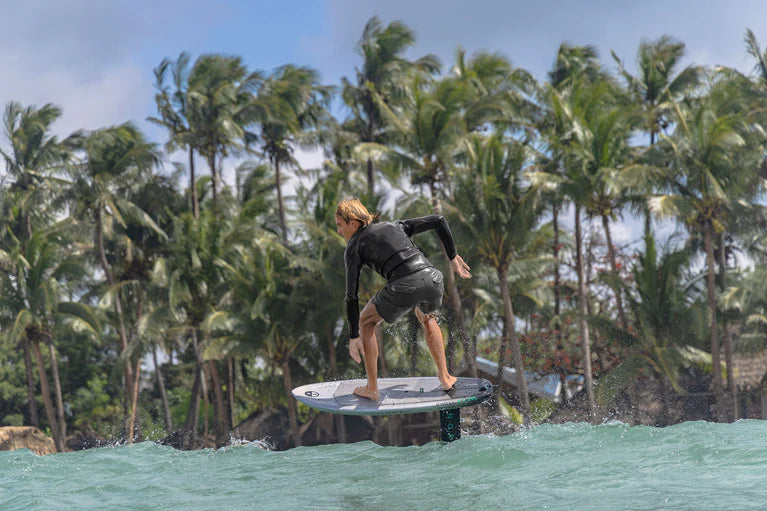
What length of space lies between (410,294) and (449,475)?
163cm

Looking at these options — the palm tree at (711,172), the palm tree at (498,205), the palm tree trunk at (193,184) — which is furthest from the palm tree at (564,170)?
the palm tree trunk at (193,184)

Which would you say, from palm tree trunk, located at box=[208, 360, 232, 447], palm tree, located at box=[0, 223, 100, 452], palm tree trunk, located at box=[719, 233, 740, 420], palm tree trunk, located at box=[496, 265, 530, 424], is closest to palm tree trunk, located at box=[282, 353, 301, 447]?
palm tree trunk, located at box=[208, 360, 232, 447]

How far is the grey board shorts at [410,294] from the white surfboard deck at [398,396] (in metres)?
0.80

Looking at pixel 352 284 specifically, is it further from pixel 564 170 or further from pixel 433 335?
pixel 564 170

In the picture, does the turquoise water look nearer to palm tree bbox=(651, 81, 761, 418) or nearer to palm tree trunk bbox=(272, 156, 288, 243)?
Result: palm tree bbox=(651, 81, 761, 418)

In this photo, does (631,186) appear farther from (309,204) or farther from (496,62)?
(309,204)

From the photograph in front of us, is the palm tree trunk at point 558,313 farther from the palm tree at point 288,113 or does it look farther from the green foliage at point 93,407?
the green foliage at point 93,407

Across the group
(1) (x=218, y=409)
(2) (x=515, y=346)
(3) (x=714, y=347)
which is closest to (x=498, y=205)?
(2) (x=515, y=346)

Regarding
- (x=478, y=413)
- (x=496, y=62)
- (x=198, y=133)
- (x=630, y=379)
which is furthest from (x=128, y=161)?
(x=630, y=379)

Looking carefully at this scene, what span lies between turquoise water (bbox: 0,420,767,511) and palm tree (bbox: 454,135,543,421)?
18112mm

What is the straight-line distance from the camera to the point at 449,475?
22.3 feet

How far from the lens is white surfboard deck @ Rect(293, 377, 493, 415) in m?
7.80

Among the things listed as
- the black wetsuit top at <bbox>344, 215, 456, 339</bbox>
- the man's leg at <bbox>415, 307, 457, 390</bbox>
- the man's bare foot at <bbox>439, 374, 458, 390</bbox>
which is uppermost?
the black wetsuit top at <bbox>344, 215, 456, 339</bbox>

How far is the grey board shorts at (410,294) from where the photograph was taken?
768cm
